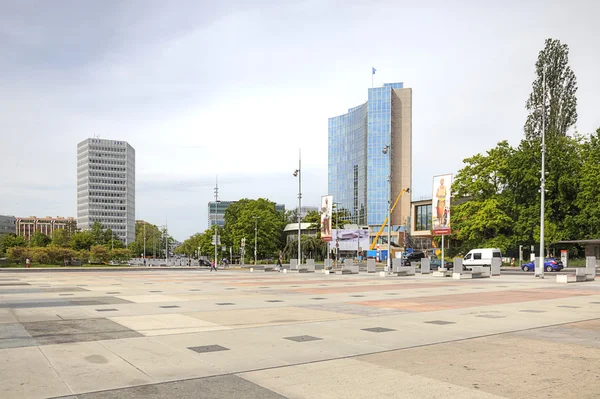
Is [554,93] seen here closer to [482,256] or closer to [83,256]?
[482,256]

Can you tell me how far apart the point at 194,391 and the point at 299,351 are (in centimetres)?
313

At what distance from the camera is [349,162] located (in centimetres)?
15588

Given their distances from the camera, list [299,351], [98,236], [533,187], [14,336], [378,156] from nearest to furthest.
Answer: [299,351], [14,336], [533,187], [378,156], [98,236]

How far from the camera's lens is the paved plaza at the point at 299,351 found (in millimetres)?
6957

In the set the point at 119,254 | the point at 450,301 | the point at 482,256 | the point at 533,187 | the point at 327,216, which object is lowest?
the point at 119,254

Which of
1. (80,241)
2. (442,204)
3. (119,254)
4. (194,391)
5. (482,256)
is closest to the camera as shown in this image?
(194,391)

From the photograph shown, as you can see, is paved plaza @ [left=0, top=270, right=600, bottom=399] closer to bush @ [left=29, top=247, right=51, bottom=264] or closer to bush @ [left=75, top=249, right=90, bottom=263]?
bush @ [left=29, top=247, right=51, bottom=264]

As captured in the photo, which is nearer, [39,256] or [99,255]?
[39,256]

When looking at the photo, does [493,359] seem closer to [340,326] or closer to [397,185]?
[340,326]

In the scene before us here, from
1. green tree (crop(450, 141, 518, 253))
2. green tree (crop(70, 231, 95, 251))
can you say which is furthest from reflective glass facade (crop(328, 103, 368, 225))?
green tree (crop(450, 141, 518, 253))

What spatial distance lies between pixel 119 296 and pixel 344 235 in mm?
84297

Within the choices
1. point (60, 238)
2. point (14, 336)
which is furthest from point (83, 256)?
point (14, 336)

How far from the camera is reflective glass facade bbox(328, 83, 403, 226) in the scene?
13862cm

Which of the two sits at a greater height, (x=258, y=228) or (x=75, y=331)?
(x=258, y=228)
